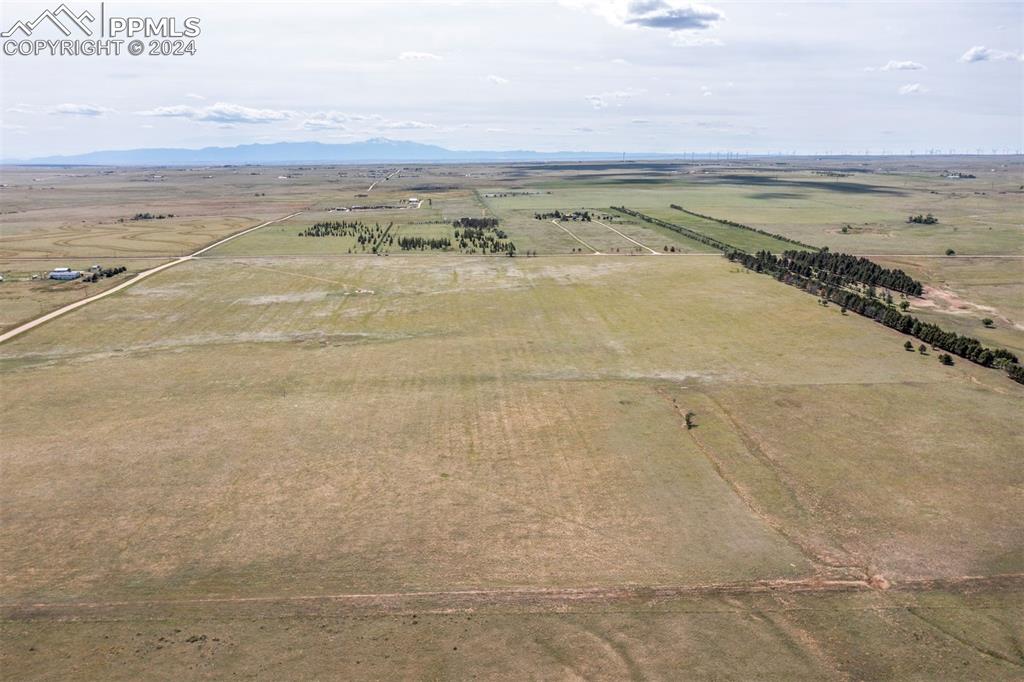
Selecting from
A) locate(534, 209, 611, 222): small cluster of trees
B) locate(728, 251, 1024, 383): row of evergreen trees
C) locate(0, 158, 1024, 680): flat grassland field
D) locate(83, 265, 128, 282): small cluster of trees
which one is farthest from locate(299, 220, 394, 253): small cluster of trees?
locate(728, 251, 1024, 383): row of evergreen trees

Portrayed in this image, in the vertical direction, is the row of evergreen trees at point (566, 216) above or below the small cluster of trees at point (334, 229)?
above

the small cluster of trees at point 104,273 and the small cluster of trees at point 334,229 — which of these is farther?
the small cluster of trees at point 334,229

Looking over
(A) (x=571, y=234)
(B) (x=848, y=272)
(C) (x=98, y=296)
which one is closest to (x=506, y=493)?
(C) (x=98, y=296)

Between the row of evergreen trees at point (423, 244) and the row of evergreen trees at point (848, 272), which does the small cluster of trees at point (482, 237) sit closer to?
the row of evergreen trees at point (423, 244)

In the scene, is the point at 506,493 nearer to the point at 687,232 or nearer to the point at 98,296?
the point at 98,296

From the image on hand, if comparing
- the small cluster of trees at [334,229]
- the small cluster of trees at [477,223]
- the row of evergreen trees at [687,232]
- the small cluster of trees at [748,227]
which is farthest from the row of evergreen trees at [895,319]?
the small cluster of trees at [334,229]

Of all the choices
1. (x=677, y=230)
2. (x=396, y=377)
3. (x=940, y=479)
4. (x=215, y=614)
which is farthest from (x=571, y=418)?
(x=677, y=230)
